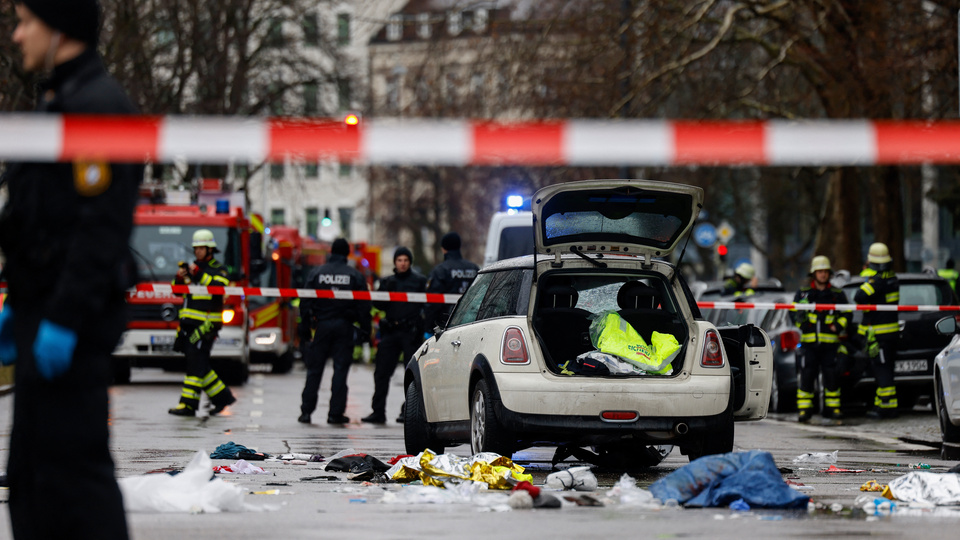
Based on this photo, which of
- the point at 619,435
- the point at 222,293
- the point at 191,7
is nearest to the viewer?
the point at 619,435

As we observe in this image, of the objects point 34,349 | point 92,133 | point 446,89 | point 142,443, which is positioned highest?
point 446,89

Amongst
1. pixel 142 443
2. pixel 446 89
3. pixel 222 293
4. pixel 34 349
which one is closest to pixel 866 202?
pixel 446 89

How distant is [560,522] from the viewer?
7188 millimetres

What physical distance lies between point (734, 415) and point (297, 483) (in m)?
3.05

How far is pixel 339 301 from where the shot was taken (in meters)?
16.2

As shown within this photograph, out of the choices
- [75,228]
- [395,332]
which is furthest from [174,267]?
[75,228]

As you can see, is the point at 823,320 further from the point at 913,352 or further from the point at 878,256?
the point at 913,352

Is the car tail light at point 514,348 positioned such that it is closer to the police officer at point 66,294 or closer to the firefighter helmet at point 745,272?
the police officer at point 66,294

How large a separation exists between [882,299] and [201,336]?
708 centimetres

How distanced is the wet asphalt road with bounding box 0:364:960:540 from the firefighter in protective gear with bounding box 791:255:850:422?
281 mm

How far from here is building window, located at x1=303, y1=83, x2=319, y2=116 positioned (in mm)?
40781

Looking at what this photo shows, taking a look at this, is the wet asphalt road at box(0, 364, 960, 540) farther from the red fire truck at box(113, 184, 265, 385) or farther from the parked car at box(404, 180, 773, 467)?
the red fire truck at box(113, 184, 265, 385)

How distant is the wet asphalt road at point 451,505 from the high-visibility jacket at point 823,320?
2.94ft

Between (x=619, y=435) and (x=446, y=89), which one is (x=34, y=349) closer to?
(x=619, y=435)
